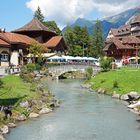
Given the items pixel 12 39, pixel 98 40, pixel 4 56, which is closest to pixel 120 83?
pixel 4 56

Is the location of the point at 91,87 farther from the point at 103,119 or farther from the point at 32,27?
the point at 32,27

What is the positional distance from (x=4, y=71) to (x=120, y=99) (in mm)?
21086

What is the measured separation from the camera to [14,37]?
10075 centimetres

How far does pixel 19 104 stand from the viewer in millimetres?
40656

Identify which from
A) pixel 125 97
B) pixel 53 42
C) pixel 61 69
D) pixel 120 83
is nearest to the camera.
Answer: pixel 125 97

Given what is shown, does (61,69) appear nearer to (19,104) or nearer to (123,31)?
(19,104)

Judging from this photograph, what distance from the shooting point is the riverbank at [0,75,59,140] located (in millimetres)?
36094

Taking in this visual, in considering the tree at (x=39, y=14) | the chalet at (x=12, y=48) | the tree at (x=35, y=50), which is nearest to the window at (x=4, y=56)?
the chalet at (x=12, y=48)

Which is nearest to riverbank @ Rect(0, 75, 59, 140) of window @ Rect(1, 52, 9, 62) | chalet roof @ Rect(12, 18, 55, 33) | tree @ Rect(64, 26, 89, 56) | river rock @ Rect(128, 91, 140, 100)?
river rock @ Rect(128, 91, 140, 100)

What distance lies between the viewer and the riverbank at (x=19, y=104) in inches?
1421

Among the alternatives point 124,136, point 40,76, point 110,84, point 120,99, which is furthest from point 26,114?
point 40,76

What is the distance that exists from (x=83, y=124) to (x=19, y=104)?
23.2 feet

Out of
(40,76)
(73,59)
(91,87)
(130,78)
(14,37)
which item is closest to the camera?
(130,78)

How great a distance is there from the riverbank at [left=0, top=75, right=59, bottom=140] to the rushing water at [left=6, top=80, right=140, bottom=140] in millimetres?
887
